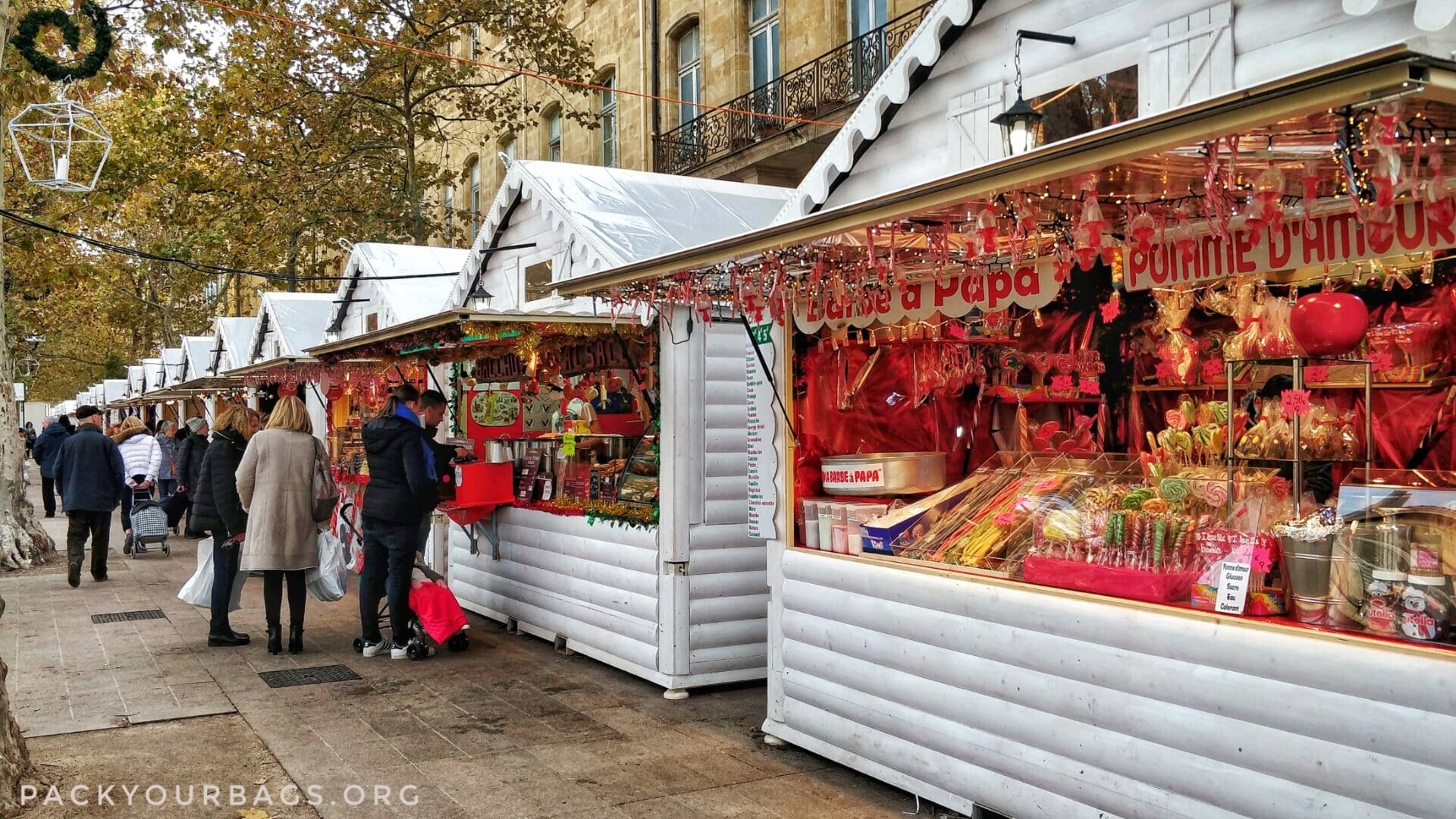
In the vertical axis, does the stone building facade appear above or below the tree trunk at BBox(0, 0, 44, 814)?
above

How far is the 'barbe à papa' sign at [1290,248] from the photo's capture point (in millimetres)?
3920

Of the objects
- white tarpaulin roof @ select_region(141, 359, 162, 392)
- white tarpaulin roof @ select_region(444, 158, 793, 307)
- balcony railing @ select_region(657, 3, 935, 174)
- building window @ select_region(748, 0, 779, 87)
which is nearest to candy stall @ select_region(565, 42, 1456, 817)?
white tarpaulin roof @ select_region(444, 158, 793, 307)

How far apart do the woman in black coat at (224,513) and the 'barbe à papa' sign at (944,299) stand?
5112mm

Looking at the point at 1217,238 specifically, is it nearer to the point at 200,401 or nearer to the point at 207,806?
the point at 207,806

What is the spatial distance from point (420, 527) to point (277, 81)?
1369 centimetres

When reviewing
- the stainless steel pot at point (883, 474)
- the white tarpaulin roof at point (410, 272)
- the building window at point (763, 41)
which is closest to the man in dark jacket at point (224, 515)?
the white tarpaulin roof at point (410, 272)

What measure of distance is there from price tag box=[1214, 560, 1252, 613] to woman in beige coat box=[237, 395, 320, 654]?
6443mm

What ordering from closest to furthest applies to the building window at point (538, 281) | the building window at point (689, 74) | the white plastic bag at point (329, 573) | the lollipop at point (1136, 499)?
the lollipop at point (1136, 499), the white plastic bag at point (329, 573), the building window at point (538, 281), the building window at point (689, 74)

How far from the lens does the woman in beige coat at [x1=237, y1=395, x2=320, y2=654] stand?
8250 mm

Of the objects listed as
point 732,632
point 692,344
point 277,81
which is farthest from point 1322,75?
point 277,81

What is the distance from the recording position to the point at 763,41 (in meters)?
17.1

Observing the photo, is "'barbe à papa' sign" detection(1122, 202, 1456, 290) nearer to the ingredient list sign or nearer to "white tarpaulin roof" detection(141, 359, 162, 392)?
the ingredient list sign

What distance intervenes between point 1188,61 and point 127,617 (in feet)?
31.7

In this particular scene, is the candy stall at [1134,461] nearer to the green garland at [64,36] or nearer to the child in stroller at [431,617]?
the child in stroller at [431,617]
